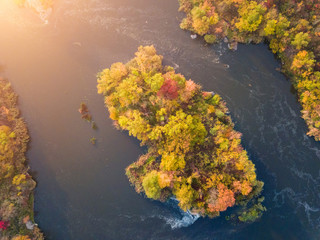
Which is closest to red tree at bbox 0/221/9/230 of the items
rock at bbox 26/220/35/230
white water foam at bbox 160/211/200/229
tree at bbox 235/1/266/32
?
rock at bbox 26/220/35/230

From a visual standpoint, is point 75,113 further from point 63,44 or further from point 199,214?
point 199,214

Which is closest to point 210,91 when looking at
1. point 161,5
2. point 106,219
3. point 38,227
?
point 161,5

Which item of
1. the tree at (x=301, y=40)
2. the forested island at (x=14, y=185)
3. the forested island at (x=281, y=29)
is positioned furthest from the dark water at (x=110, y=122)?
the tree at (x=301, y=40)

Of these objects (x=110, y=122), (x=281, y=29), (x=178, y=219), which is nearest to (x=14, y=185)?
(x=110, y=122)

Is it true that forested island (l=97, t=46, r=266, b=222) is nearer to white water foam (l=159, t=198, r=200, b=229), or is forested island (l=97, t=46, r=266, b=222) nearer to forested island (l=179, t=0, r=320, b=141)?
white water foam (l=159, t=198, r=200, b=229)

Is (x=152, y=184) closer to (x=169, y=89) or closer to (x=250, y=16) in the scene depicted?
(x=169, y=89)
